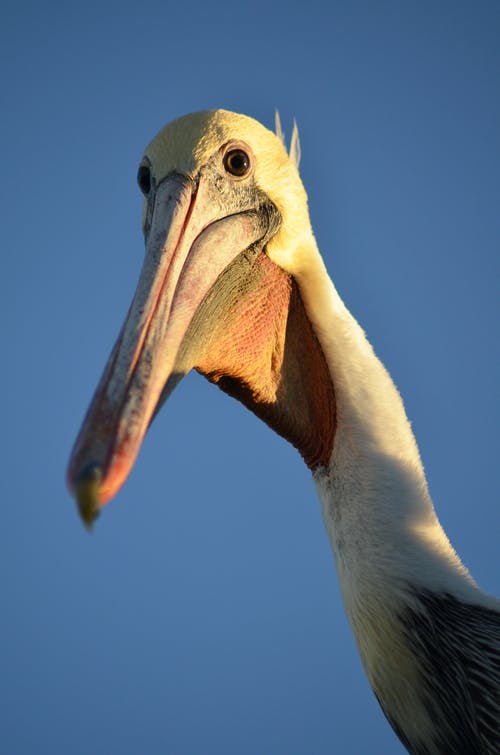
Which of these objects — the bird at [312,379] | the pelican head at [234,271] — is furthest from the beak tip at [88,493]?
the pelican head at [234,271]

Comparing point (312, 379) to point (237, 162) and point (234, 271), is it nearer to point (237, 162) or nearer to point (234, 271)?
point (234, 271)

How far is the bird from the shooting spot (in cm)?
197

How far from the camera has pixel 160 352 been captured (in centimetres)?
175

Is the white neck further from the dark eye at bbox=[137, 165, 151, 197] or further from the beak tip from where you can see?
the beak tip

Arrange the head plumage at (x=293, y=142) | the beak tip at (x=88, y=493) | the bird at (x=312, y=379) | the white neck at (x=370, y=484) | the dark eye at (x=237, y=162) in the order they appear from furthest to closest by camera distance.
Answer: the head plumage at (x=293, y=142), the dark eye at (x=237, y=162), the white neck at (x=370, y=484), the bird at (x=312, y=379), the beak tip at (x=88, y=493)

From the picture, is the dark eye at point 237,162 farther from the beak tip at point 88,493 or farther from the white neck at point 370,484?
the beak tip at point 88,493

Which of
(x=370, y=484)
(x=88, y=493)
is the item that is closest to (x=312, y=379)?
(x=370, y=484)

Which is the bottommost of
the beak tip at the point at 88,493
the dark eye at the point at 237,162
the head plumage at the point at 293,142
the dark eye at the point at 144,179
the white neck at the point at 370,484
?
the beak tip at the point at 88,493

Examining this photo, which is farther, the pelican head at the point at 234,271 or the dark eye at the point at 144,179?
the dark eye at the point at 144,179

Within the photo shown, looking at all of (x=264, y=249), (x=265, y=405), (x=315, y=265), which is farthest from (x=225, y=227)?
(x=265, y=405)

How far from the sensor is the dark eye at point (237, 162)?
231 cm

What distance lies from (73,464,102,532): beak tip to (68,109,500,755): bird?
288mm

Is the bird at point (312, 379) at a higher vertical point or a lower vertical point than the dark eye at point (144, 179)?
lower

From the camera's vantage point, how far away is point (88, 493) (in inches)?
53.1
